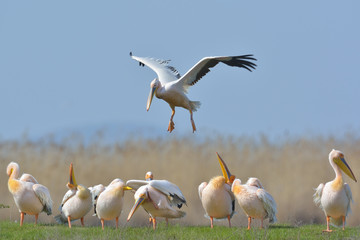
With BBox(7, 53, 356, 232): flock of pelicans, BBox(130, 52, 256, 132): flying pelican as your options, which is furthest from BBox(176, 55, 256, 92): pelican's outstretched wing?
BBox(7, 53, 356, 232): flock of pelicans

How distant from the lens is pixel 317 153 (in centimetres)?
1672

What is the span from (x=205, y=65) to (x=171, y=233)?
5.24 m

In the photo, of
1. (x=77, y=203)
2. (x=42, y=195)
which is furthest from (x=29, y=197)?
(x=77, y=203)

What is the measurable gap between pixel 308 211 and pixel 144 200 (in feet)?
14.2

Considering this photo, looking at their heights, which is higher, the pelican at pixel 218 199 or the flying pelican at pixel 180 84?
the flying pelican at pixel 180 84

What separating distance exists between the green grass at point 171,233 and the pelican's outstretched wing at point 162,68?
5629 mm

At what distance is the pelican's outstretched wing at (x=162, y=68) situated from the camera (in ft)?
56.4

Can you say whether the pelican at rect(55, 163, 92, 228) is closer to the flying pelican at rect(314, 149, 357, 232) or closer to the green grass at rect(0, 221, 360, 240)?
the green grass at rect(0, 221, 360, 240)

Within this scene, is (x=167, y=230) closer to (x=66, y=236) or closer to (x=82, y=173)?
(x=66, y=236)

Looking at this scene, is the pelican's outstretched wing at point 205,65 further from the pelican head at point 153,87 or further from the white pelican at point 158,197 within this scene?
the white pelican at point 158,197

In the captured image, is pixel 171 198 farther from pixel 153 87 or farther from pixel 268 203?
pixel 153 87

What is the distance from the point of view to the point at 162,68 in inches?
701

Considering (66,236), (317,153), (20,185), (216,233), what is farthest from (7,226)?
(317,153)

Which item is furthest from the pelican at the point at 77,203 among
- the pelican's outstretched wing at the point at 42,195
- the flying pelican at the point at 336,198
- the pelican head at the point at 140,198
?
the flying pelican at the point at 336,198
